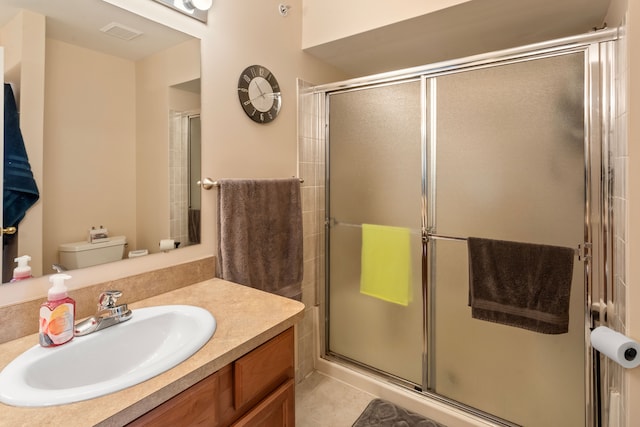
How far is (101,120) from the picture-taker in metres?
1.07

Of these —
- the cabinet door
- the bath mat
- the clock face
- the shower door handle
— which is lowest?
the bath mat

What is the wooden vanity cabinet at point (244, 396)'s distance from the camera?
0.74 meters

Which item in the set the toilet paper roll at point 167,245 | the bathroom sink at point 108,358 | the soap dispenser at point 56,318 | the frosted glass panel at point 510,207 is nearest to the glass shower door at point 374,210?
Result: the frosted glass panel at point 510,207

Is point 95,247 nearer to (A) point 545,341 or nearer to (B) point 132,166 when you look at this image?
(B) point 132,166

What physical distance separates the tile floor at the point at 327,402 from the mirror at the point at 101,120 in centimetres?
116

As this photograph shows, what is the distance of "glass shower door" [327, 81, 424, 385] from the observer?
175 cm

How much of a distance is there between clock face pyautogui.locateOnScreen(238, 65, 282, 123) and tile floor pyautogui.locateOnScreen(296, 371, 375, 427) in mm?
1594

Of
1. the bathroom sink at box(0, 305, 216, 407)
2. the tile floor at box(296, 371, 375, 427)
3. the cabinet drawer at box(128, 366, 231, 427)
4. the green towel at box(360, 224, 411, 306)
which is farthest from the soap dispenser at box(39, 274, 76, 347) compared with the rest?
the green towel at box(360, 224, 411, 306)

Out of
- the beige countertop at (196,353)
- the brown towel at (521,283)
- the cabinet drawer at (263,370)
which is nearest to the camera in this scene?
the beige countertop at (196,353)

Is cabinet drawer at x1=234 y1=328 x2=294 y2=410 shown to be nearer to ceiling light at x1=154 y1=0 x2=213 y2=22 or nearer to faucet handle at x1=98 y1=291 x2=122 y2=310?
faucet handle at x1=98 y1=291 x2=122 y2=310

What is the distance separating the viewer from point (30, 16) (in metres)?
0.93

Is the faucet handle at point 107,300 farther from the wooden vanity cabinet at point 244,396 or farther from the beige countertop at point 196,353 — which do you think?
the wooden vanity cabinet at point 244,396

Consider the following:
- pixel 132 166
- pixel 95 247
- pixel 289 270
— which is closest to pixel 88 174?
pixel 132 166

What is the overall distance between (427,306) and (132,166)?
1.53m
